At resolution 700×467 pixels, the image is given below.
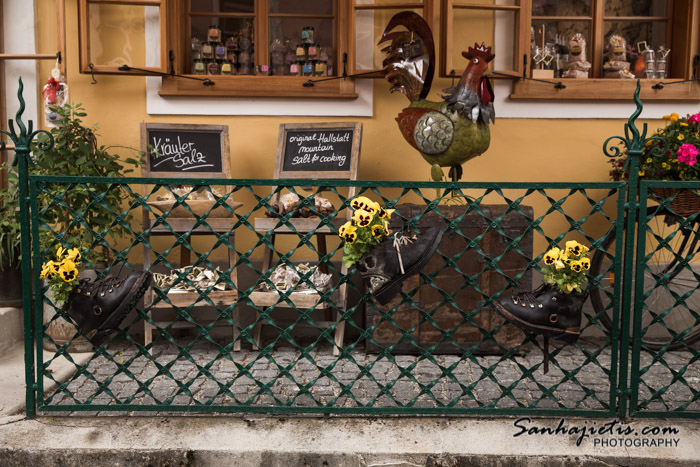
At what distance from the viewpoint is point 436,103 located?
4.06 metres

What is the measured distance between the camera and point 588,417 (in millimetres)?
2908

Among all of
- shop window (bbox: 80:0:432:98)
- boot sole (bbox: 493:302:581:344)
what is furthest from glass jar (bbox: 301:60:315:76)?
boot sole (bbox: 493:302:581:344)

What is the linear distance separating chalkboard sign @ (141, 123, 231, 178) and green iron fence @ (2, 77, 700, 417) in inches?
13.3

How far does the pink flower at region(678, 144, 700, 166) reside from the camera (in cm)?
389

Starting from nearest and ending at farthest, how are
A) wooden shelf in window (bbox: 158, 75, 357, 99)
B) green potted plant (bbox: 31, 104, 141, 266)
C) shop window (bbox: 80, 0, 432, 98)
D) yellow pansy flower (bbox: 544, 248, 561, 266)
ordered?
yellow pansy flower (bbox: 544, 248, 561, 266) → green potted plant (bbox: 31, 104, 141, 266) → shop window (bbox: 80, 0, 432, 98) → wooden shelf in window (bbox: 158, 75, 357, 99)

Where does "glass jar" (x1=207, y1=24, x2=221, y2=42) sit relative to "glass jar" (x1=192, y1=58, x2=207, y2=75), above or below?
above

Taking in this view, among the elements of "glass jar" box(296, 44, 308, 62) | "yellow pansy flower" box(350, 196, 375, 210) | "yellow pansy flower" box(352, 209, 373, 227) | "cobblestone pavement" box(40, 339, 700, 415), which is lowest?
"cobblestone pavement" box(40, 339, 700, 415)

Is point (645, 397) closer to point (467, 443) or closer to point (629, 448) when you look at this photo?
point (629, 448)

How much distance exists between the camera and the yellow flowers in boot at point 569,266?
2.75 metres

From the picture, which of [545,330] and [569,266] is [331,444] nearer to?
[545,330]

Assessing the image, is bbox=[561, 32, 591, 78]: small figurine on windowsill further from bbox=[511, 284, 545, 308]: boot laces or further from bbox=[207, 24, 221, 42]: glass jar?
bbox=[207, 24, 221, 42]: glass jar

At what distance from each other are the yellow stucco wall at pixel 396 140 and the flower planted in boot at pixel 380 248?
1978 mm

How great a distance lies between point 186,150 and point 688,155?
3.25 m

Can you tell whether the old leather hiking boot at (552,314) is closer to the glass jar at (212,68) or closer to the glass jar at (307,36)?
the glass jar at (307,36)
